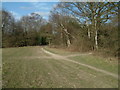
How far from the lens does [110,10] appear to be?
1393 centimetres

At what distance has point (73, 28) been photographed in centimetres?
2647

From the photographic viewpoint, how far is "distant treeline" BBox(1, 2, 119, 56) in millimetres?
11859

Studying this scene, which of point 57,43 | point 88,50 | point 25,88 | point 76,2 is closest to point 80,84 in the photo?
point 25,88

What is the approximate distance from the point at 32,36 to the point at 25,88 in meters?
41.5

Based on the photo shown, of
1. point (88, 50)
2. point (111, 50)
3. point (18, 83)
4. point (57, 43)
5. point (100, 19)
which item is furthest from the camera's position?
point (57, 43)

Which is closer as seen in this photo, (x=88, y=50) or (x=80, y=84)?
(x=80, y=84)

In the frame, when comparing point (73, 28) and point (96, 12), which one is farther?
point (73, 28)

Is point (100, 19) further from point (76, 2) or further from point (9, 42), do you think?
point (9, 42)

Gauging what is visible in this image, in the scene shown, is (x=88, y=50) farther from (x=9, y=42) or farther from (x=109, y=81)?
(x=9, y=42)

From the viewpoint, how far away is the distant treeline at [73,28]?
1186 cm

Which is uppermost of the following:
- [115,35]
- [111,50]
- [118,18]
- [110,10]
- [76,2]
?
[76,2]

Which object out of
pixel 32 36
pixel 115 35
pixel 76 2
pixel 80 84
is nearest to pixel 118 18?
pixel 115 35

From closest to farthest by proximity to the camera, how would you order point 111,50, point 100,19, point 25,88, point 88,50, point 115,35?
point 25,88, point 115,35, point 111,50, point 100,19, point 88,50

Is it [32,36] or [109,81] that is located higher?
[32,36]
